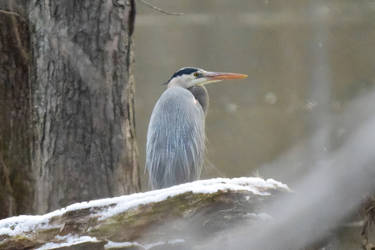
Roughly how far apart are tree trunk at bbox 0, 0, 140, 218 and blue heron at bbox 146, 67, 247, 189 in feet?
1.29

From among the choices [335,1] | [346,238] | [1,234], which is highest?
[335,1]

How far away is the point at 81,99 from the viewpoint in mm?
1816

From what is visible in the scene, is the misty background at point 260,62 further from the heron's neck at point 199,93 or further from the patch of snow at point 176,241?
the patch of snow at point 176,241

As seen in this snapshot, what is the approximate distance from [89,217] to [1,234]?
0.67ft

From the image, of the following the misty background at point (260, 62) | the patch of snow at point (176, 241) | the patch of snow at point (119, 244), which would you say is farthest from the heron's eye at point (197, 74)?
the patch of snow at point (176, 241)

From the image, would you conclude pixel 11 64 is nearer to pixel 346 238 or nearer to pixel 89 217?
pixel 89 217

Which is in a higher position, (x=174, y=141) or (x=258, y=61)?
(x=258, y=61)

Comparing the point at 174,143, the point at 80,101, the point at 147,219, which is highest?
the point at 80,101

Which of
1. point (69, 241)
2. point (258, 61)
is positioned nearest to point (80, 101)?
point (69, 241)

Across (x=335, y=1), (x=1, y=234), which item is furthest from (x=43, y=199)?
(x=335, y=1)

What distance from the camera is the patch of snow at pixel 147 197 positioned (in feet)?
3.21

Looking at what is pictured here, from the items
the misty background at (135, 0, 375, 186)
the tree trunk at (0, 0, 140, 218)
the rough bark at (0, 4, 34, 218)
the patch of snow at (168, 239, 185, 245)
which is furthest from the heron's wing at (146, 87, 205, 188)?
the patch of snow at (168, 239, 185, 245)

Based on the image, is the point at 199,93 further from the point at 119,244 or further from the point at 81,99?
the point at 119,244

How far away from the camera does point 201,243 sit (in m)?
0.91
